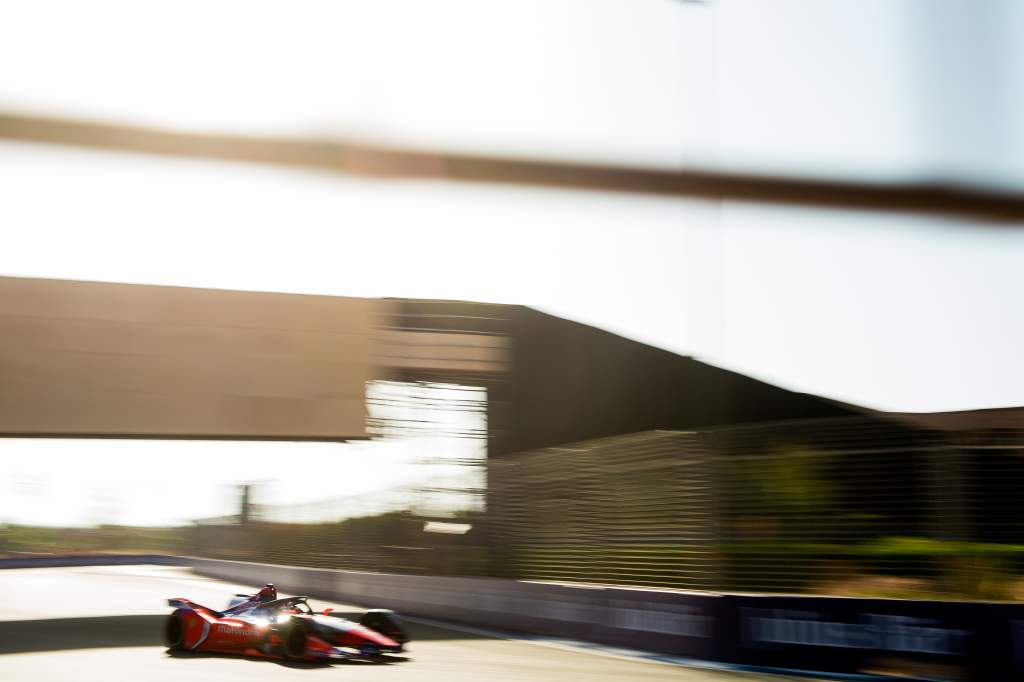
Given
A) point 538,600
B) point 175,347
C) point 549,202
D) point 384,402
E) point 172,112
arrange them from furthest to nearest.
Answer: point 384,402 < point 538,600 < point 175,347 < point 549,202 < point 172,112

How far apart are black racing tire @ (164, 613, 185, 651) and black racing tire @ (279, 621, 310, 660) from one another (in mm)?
1509

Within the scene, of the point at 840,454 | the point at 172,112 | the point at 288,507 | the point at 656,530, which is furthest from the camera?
the point at 288,507

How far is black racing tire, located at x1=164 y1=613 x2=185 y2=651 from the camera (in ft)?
39.6

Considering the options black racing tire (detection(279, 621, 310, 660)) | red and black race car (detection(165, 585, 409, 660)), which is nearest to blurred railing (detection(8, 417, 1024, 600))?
red and black race car (detection(165, 585, 409, 660))

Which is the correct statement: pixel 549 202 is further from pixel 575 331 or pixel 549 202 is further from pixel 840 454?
pixel 575 331

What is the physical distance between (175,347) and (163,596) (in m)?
17.8

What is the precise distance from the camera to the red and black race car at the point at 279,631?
37.0ft

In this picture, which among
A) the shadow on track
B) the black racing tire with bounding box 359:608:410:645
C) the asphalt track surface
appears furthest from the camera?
the shadow on track

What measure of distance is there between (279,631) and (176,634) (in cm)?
154

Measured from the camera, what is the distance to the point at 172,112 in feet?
4.59

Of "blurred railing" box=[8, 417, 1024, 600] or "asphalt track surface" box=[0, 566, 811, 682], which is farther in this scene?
"asphalt track surface" box=[0, 566, 811, 682]

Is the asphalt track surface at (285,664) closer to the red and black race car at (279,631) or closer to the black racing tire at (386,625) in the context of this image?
the red and black race car at (279,631)

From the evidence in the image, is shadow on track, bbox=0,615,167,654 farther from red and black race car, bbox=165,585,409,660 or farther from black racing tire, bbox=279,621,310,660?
black racing tire, bbox=279,621,310,660

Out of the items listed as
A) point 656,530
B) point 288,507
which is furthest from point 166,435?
point 288,507
